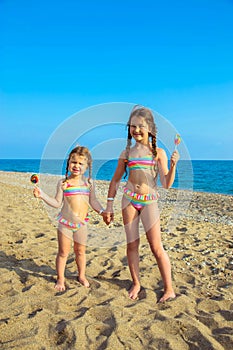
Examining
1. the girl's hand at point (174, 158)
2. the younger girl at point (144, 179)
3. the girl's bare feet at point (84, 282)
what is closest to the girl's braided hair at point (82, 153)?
the younger girl at point (144, 179)

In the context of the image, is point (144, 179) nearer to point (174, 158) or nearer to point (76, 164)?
point (174, 158)

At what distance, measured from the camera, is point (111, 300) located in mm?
3691

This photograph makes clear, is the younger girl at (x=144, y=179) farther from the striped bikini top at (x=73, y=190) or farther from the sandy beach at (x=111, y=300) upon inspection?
the striped bikini top at (x=73, y=190)

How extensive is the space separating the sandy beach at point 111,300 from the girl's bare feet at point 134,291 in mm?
73

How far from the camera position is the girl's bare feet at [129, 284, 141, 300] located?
3.88 meters

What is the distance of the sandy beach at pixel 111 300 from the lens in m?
2.91

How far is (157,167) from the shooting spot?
375 cm

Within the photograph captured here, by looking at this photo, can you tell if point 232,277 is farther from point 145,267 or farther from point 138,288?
point 138,288

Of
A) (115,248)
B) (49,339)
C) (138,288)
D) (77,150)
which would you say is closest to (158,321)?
(138,288)

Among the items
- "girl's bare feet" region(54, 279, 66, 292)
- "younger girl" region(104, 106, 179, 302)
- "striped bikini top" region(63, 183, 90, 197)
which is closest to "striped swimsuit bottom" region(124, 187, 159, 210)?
"younger girl" region(104, 106, 179, 302)

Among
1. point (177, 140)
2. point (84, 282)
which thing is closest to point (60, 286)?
point (84, 282)

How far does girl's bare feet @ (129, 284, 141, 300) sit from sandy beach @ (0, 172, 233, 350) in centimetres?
7

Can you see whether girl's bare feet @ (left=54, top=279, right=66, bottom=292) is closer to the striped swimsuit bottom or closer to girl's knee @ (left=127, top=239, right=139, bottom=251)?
girl's knee @ (left=127, top=239, right=139, bottom=251)

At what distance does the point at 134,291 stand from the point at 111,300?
0.39m
